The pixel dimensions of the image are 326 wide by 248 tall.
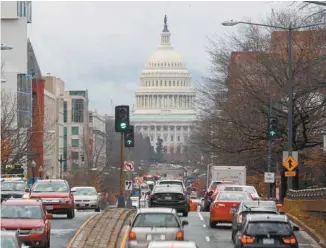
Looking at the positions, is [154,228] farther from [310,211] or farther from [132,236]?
[310,211]

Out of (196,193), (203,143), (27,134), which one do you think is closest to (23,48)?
(196,193)

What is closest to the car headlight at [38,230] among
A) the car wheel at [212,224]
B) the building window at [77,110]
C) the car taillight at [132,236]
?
the car taillight at [132,236]

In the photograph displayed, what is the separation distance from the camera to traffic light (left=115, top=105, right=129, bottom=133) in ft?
136

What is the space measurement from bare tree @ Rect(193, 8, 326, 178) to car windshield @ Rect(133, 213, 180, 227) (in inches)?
1048

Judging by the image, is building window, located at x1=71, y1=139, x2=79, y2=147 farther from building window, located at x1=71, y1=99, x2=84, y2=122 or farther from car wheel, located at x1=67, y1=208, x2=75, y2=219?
car wheel, located at x1=67, y1=208, x2=75, y2=219

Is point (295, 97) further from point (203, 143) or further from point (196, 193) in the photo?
point (196, 193)

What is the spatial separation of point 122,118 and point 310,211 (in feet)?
31.7

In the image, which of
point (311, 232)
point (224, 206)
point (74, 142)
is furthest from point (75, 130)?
point (311, 232)

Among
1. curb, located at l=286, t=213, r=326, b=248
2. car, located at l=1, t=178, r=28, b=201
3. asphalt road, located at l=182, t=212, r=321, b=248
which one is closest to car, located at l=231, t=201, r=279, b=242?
asphalt road, located at l=182, t=212, r=321, b=248

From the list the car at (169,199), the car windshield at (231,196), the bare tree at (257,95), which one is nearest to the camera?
the car windshield at (231,196)

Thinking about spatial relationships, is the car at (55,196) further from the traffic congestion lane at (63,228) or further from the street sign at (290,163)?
the street sign at (290,163)

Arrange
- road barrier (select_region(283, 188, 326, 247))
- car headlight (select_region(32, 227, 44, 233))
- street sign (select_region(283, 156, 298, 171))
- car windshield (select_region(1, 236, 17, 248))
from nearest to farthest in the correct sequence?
car windshield (select_region(1, 236, 17, 248)) < car headlight (select_region(32, 227, 44, 233)) < road barrier (select_region(283, 188, 326, 247)) < street sign (select_region(283, 156, 298, 171))

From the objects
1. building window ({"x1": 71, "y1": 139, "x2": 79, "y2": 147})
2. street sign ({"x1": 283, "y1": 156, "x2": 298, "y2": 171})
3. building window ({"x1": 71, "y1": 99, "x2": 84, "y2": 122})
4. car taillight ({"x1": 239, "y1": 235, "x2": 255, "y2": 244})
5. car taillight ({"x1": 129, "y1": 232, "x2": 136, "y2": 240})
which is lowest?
car taillight ({"x1": 239, "y1": 235, "x2": 255, "y2": 244})

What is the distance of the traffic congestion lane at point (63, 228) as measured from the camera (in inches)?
1323
